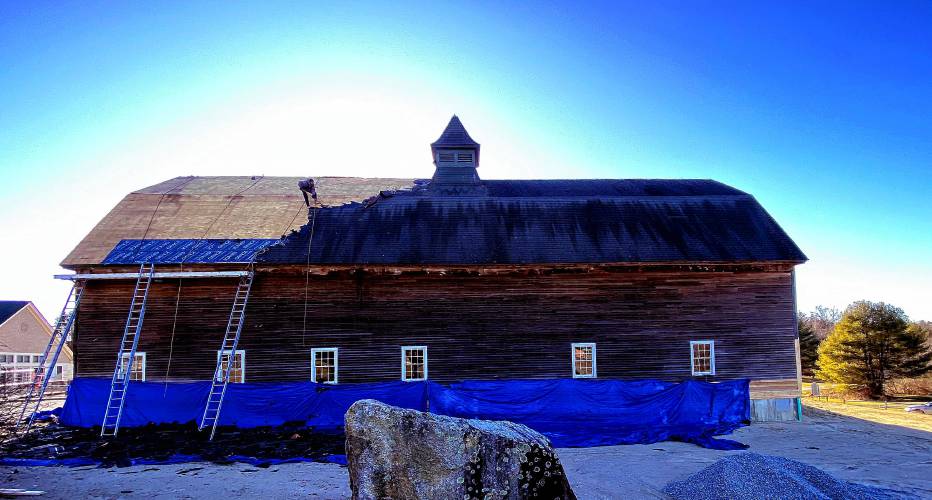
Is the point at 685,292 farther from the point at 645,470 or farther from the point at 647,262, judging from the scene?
the point at 645,470

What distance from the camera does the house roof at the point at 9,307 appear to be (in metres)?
45.3

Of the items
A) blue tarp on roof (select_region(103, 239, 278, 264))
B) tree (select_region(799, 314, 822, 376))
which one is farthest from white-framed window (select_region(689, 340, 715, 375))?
tree (select_region(799, 314, 822, 376))

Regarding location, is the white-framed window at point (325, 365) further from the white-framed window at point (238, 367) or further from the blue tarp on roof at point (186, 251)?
the blue tarp on roof at point (186, 251)

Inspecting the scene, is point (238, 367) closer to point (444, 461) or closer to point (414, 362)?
point (414, 362)

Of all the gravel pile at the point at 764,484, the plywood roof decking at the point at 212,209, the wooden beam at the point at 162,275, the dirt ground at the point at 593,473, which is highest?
the plywood roof decking at the point at 212,209

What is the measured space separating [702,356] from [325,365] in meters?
13.9

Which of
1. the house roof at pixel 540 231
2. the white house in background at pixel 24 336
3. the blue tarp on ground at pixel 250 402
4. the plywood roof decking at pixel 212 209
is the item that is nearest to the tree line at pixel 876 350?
the house roof at pixel 540 231

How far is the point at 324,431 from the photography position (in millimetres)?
16438

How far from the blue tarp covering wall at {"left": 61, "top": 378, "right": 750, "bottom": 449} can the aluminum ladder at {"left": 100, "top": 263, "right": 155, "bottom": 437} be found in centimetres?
38

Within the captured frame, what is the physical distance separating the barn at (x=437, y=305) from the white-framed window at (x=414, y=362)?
51mm

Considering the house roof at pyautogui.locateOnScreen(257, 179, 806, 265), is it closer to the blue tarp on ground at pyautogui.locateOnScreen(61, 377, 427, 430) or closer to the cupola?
the cupola

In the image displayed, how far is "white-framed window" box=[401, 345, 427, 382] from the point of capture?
64.9 feet

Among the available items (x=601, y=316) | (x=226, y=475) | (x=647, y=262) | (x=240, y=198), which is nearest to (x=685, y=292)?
(x=647, y=262)

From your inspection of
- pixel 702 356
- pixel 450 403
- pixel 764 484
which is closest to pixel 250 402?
pixel 450 403
